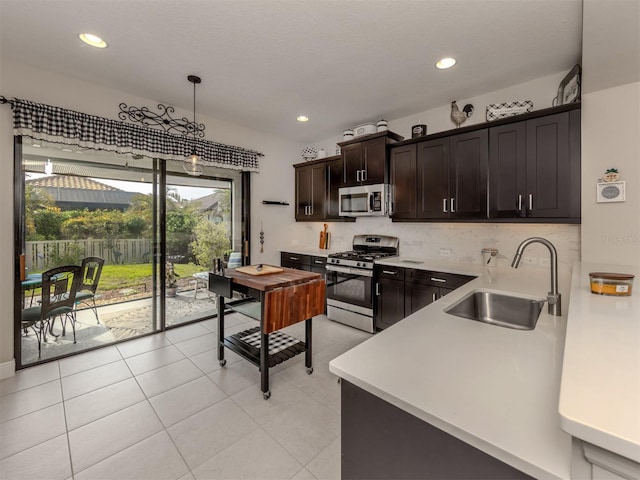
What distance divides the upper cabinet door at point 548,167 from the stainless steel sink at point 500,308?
1.21 meters

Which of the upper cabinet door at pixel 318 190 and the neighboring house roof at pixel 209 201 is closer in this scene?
the neighboring house roof at pixel 209 201

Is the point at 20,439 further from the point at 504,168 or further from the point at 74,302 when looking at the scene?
the point at 504,168

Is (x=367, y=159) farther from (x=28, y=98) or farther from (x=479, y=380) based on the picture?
(x=28, y=98)

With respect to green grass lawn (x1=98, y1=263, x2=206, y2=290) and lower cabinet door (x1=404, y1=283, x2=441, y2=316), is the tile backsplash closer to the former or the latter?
lower cabinet door (x1=404, y1=283, x2=441, y2=316)

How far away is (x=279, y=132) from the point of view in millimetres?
4594

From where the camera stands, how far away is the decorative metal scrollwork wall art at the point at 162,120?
3244 mm

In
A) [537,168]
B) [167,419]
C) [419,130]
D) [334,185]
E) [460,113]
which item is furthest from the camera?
[334,185]

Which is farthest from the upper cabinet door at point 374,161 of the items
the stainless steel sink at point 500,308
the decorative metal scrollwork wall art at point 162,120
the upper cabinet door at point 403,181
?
the decorative metal scrollwork wall art at point 162,120

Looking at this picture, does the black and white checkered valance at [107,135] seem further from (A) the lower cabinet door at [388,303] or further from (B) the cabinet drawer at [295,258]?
(A) the lower cabinet door at [388,303]

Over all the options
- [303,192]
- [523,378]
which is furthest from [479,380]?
[303,192]

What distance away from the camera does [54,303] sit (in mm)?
2963

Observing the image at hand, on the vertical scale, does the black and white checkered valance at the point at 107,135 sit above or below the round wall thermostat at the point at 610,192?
above

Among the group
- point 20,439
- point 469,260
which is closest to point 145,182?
point 20,439

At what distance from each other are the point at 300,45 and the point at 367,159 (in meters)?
1.79
